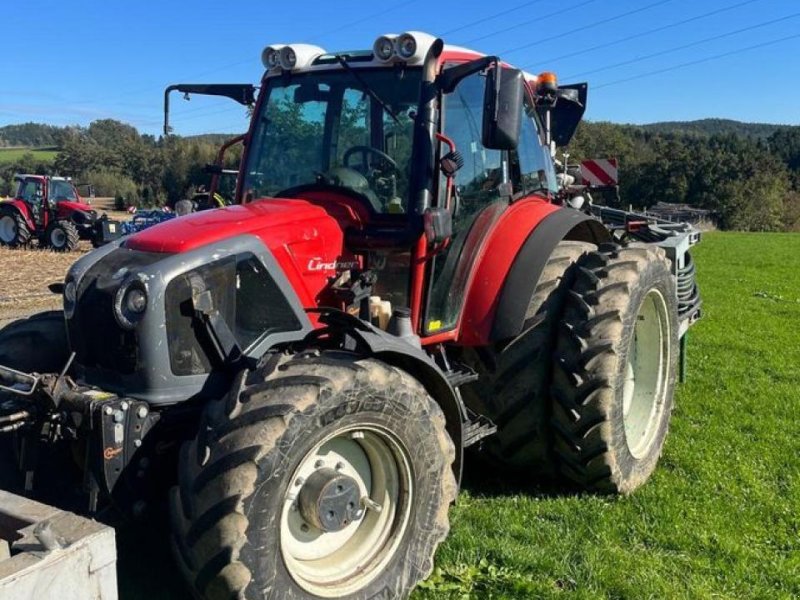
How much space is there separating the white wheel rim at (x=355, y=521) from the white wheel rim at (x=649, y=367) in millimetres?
2230

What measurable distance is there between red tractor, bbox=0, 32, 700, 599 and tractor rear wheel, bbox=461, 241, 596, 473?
1 cm

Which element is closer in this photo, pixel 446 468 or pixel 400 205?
pixel 446 468

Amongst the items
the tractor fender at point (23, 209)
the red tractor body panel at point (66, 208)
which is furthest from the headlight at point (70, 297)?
the tractor fender at point (23, 209)

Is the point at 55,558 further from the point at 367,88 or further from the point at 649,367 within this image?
the point at 649,367

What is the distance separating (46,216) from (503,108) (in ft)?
71.6

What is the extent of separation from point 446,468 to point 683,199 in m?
55.2

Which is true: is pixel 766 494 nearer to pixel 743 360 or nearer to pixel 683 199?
pixel 743 360

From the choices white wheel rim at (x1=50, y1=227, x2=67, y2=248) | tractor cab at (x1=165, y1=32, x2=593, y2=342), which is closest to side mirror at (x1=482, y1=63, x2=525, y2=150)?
tractor cab at (x1=165, y1=32, x2=593, y2=342)

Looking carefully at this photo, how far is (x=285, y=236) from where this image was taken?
360cm

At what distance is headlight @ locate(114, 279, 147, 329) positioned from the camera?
3119mm

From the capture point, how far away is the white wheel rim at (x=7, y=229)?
22.8 m

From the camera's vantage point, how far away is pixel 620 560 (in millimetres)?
3705

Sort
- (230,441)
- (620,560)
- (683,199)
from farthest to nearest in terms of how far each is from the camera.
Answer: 1. (683,199)
2. (620,560)
3. (230,441)

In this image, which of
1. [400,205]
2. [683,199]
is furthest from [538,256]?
[683,199]
